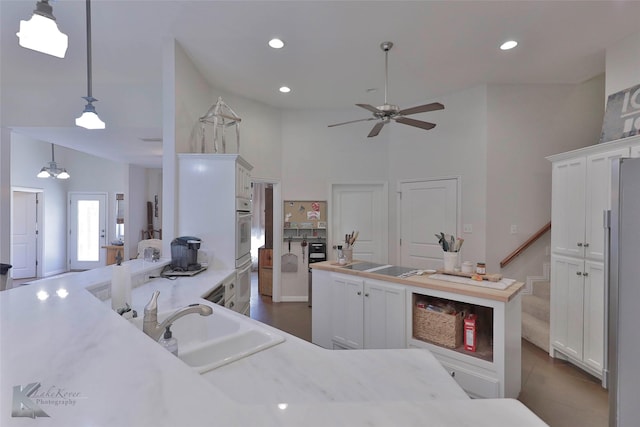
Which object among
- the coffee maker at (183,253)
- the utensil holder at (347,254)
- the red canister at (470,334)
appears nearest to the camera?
the red canister at (470,334)

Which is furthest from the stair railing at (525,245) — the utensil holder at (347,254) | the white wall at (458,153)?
the utensil holder at (347,254)

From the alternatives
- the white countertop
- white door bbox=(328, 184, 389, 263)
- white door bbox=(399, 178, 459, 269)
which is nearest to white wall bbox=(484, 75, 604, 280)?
white door bbox=(399, 178, 459, 269)

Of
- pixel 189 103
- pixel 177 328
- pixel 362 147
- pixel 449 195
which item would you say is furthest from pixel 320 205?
pixel 177 328

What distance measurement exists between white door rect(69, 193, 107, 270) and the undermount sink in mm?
7139

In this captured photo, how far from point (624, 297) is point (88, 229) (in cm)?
932

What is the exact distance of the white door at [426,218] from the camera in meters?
4.23

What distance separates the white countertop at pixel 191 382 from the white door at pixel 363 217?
374 cm

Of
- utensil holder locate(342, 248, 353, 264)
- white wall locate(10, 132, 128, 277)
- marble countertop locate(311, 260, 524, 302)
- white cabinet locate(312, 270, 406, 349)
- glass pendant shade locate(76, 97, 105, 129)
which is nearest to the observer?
marble countertop locate(311, 260, 524, 302)

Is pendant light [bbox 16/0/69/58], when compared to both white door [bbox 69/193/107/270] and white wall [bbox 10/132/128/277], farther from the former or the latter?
white door [bbox 69/193/107/270]

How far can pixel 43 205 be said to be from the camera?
650 centimetres

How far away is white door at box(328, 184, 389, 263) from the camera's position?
16.1ft

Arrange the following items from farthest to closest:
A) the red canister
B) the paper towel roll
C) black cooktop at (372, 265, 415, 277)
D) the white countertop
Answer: black cooktop at (372, 265, 415, 277) < the red canister < the paper towel roll < the white countertop

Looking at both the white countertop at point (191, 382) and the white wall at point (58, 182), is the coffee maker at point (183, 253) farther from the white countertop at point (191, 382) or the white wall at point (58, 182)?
the white wall at point (58, 182)

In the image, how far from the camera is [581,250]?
266cm
